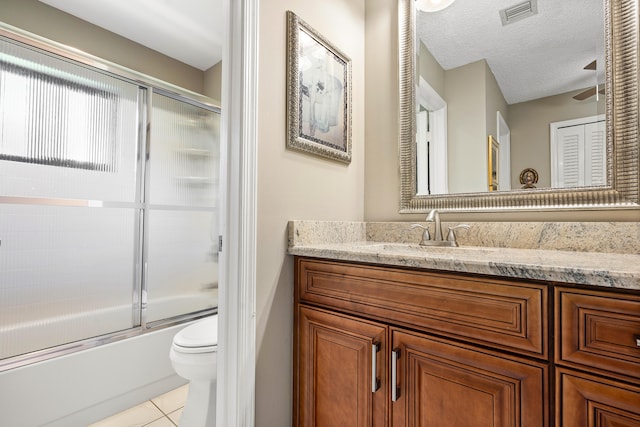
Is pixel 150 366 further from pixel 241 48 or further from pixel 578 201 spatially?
pixel 578 201

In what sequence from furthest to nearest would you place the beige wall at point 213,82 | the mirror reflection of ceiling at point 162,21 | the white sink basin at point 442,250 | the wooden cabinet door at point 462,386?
1. the beige wall at point 213,82
2. the mirror reflection of ceiling at point 162,21
3. the white sink basin at point 442,250
4. the wooden cabinet door at point 462,386

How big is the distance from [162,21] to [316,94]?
62.2 inches

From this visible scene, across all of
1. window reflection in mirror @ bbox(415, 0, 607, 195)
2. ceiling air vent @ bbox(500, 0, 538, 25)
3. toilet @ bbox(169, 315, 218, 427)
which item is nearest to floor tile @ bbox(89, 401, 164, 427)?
toilet @ bbox(169, 315, 218, 427)

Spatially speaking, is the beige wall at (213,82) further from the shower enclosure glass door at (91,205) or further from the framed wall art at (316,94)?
the framed wall art at (316,94)

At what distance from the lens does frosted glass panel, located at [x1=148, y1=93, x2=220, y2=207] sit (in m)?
2.14

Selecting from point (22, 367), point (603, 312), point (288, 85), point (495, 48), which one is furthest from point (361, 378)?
point (22, 367)

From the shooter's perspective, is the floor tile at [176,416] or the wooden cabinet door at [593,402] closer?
the wooden cabinet door at [593,402]

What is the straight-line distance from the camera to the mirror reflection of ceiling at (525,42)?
3.75 feet

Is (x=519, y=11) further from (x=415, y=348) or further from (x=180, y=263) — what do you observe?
(x=180, y=263)

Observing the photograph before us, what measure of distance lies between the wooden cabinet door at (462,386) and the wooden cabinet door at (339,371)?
0.19 feet

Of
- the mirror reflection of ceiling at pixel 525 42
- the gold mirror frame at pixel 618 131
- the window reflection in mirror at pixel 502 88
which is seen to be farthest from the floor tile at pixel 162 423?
the mirror reflection of ceiling at pixel 525 42

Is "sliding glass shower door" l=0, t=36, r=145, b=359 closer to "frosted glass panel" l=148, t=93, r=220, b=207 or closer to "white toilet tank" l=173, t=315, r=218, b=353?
"frosted glass panel" l=148, t=93, r=220, b=207

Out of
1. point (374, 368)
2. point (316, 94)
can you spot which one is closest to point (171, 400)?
point (374, 368)

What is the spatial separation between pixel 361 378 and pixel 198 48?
2.68 metres
